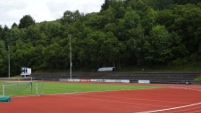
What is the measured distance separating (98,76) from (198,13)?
90.8 ft

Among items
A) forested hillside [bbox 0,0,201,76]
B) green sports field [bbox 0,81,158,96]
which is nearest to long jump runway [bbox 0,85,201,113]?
green sports field [bbox 0,81,158,96]

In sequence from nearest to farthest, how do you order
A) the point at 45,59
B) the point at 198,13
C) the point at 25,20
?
the point at 198,13
the point at 45,59
the point at 25,20

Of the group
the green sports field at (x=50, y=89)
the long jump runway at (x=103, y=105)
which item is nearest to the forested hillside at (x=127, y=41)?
the green sports field at (x=50, y=89)

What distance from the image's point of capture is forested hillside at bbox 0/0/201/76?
7400cm

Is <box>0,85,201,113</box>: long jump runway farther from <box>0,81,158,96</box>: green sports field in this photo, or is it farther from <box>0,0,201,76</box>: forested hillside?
<box>0,0,201,76</box>: forested hillside

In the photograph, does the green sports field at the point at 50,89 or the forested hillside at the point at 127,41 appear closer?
the green sports field at the point at 50,89

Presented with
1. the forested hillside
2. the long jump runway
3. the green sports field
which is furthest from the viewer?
the forested hillside

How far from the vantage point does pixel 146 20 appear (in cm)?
8300

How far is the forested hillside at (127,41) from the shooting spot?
2913 inches

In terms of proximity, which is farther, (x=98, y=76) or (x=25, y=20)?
(x=25, y=20)

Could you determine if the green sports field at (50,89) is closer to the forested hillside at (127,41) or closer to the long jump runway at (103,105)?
the long jump runway at (103,105)

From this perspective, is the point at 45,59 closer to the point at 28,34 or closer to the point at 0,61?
the point at 0,61

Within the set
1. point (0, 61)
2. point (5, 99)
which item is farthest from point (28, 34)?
point (5, 99)

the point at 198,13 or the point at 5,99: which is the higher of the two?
the point at 198,13
